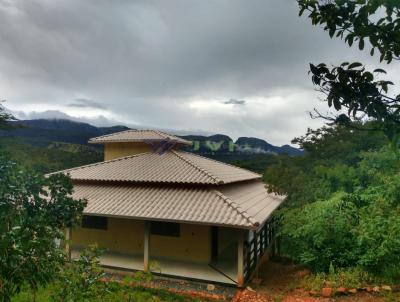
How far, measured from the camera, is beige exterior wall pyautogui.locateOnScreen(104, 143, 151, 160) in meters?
19.0

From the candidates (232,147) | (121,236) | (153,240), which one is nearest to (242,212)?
(153,240)

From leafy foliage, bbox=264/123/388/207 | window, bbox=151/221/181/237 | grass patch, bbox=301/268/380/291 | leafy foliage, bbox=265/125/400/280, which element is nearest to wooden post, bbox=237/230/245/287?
grass patch, bbox=301/268/380/291

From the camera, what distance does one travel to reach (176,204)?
11812 millimetres

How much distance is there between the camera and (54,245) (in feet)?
12.5

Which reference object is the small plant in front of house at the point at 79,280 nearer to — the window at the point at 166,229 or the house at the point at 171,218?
the house at the point at 171,218

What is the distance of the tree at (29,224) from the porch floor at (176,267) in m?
7.39

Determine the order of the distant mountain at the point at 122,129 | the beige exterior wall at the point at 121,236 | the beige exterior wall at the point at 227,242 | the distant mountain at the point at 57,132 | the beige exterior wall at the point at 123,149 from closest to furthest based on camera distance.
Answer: the beige exterior wall at the point at 121,236 < the beige exterior wall at the point at 227,242 < the beige exterior wall at the point at 123,149 < the distant mountain at the point at 122,129 < the distant mountain at the point at 57,132

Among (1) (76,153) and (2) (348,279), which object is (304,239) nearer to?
(2) (348,279)

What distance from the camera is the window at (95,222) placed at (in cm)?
1425

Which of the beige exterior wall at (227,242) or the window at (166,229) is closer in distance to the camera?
the window at (166,229)

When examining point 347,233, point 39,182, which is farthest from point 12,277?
point 347,233

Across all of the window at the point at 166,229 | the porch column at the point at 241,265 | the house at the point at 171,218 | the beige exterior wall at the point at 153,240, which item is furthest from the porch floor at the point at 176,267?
the window at the point at 166,229

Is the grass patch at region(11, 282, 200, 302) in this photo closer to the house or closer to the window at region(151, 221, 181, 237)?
the house

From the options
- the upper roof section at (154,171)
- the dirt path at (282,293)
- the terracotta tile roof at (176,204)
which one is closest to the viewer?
the dirt path at (282,293)
